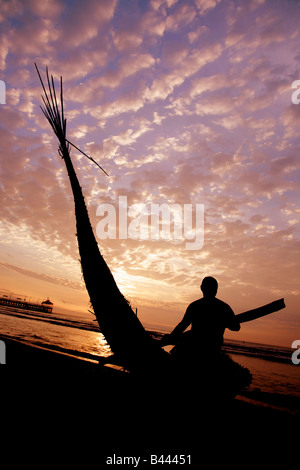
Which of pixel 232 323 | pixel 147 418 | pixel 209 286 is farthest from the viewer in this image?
pixel 209 286

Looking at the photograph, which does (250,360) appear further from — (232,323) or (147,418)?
(147,418)

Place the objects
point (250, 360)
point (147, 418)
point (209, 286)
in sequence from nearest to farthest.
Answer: point (147, 418) → point (209, 286) → point (250, 360)

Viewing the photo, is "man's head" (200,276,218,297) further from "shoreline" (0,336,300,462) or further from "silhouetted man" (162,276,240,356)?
"shoreline" (0,336,300,462)

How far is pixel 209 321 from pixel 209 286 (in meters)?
0.54

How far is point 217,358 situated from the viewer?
337 cm

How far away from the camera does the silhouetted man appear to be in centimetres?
354

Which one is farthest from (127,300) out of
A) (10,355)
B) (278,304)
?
(10,355)

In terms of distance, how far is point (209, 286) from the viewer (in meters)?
3.64

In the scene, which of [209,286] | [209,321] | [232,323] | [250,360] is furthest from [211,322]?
[250,360]

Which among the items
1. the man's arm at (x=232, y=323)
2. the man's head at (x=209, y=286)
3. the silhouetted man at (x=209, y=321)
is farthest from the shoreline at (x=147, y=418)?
the man's head at (x=209, y=286)

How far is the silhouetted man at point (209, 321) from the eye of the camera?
3.54 metres

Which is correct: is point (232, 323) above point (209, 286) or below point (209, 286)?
below
